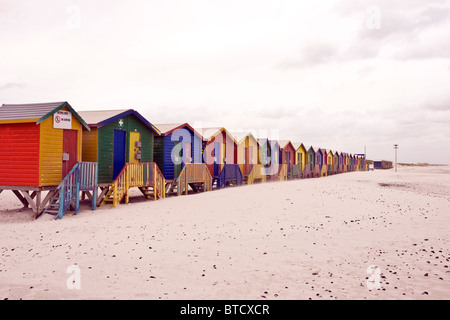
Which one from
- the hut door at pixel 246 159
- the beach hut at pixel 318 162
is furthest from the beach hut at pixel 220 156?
the beach hut at pixel 318 162

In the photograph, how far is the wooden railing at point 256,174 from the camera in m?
28.1

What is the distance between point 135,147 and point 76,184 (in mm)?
4758

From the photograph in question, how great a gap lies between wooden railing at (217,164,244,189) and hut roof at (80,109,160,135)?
23.3 feet

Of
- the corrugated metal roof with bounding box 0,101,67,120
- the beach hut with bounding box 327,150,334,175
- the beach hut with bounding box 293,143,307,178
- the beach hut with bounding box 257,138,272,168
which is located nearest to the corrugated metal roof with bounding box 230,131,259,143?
the beach hut with bounding box 257,138,272,168

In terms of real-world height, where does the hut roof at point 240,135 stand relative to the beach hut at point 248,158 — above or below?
above

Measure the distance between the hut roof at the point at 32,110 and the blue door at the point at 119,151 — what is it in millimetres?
2776

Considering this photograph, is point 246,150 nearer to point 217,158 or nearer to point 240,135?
point 240,135

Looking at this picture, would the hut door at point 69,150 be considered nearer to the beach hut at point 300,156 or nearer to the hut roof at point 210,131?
the hut roof at point 210,131

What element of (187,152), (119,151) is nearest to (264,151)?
(187,152)

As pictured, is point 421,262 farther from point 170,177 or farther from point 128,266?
point 170,177

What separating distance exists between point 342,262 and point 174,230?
4819mm

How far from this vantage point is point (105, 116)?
54.9 feet

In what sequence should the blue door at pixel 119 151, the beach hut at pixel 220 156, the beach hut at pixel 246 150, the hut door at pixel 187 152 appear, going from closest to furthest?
the blue door at pixel 119 151
the hut door at pixel 187 152
the beach hut at pixel 220 156
the beach hut at pixel 246 150

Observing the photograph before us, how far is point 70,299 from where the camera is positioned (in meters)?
5.34
